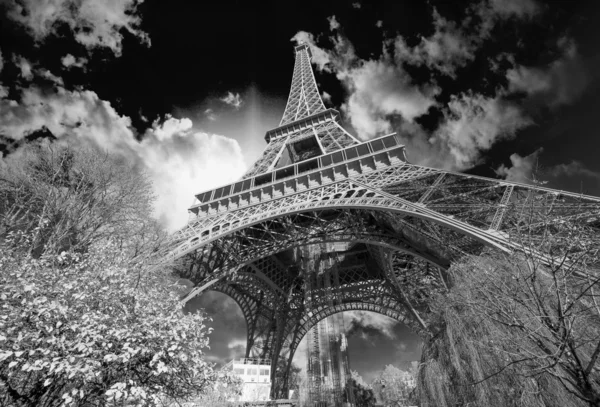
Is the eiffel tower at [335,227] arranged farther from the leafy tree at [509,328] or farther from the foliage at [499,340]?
the foliage at [499,340]

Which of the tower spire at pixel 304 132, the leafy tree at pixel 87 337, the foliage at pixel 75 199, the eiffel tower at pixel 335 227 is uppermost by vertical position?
the tower spire at pixel 304 132

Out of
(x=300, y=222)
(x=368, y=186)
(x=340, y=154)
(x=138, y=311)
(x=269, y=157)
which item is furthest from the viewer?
(x=269, y=157)

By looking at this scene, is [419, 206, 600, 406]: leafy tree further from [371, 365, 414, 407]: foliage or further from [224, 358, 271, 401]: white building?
[371, 365, 414, 407]: foliage

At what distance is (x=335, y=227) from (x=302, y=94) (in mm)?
22122

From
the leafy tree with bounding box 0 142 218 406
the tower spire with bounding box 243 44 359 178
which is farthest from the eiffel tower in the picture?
the leafy tree with bounding box 0 142 218 406

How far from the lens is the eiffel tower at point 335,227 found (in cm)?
1087

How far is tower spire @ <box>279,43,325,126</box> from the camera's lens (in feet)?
→ 109

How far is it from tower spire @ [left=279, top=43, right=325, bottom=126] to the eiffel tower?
0.80 ft

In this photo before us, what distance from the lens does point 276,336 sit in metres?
28.5

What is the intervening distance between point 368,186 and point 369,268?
14180mm

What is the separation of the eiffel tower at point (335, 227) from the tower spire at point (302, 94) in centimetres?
24

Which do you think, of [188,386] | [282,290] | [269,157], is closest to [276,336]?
[282,290]

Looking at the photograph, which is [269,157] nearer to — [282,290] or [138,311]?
[282,290]

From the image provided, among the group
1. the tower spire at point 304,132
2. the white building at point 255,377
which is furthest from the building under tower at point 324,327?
the tower spire at point 304,132
